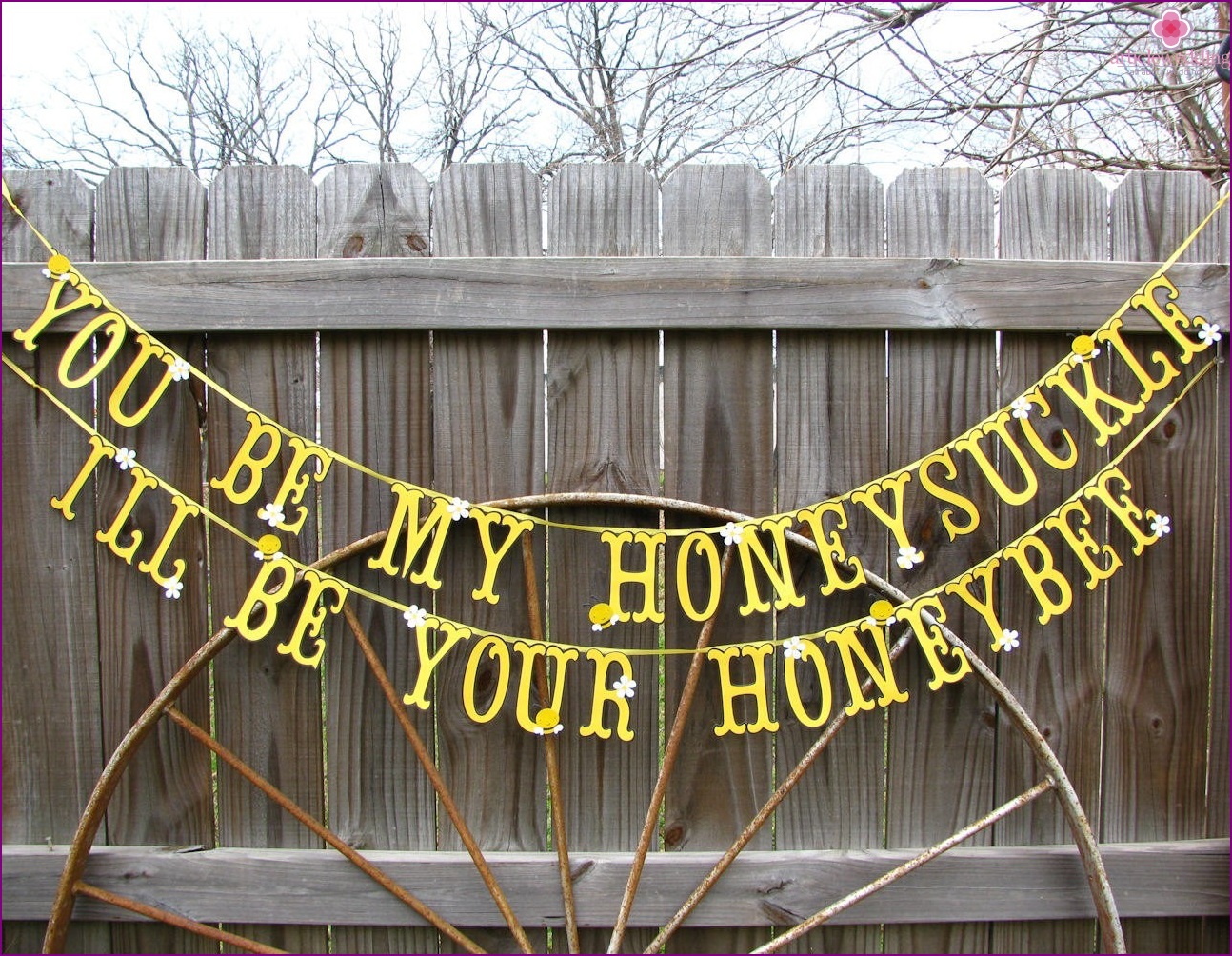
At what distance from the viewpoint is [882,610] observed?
Answer: 1.29 metres

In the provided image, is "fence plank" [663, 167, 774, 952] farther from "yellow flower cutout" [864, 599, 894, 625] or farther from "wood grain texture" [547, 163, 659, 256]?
"yellow flower cutout" [864, 599, 894, 625]

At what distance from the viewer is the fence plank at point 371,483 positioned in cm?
137

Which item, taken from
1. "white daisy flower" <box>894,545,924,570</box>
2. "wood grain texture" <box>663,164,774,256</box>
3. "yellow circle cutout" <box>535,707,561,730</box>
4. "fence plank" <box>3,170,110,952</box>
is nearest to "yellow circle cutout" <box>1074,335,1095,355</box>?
"white daisy flower" <box>894,545,924,570</box>

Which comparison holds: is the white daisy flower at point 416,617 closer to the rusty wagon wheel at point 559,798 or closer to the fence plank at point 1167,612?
the rusty wagon wheel at point 559,798

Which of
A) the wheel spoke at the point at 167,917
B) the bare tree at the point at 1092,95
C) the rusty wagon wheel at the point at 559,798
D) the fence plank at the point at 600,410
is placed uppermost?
the bare tree at the point at 1092,95

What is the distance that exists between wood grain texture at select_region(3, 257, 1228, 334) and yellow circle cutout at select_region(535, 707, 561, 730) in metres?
0.61

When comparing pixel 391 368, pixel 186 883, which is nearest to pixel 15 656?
pixel 186 883

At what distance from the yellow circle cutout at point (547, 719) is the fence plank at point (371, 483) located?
22 centimetres

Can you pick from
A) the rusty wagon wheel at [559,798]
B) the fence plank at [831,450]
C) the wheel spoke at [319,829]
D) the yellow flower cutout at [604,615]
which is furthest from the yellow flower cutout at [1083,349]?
the wheel spoke at [319,829]

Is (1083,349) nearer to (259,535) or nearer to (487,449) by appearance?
(487,449)

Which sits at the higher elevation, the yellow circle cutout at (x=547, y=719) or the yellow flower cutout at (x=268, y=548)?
the yellow flower cutout at (x=268, y=548)

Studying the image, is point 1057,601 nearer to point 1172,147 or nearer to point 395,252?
point 395,252

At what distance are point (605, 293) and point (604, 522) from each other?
368 millimetres

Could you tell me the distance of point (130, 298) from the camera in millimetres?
1359
